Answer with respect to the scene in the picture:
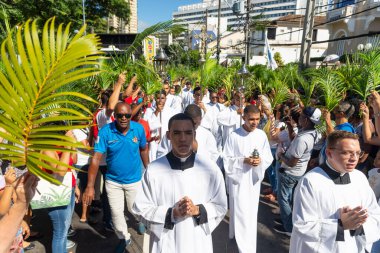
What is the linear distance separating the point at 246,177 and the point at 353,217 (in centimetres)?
178

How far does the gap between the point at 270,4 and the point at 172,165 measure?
494 ft

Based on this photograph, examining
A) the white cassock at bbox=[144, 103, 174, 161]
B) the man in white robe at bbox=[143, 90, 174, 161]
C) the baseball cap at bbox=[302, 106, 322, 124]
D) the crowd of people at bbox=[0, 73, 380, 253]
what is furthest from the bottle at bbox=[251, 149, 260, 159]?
the white cassock at bbox=[144, 103, 174, 161]

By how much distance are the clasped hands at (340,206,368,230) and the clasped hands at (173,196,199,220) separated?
3.63 feet

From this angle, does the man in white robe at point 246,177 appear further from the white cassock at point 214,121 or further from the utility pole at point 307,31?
the utility pole at point 307,31

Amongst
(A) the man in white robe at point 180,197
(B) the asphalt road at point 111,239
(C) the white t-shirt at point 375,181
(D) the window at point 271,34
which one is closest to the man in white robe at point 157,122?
(B) the asphalt road at point 111,239

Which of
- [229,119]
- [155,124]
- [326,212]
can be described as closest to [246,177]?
[326,212]

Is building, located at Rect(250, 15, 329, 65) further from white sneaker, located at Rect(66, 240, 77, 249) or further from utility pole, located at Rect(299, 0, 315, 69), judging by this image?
white sneaker, located at Rect(66, 240, 77, 249)

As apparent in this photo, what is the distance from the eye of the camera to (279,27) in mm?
49812

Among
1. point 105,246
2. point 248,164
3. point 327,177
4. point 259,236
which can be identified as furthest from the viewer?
point 259,236

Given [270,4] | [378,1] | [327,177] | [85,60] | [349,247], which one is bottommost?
[349,247]

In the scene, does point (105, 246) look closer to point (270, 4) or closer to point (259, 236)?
point (259, 236)

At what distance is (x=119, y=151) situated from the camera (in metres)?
3.61

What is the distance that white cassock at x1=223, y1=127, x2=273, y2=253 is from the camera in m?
3.84

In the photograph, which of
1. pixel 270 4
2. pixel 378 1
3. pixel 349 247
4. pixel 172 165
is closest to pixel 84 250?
pixel 172 165
